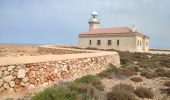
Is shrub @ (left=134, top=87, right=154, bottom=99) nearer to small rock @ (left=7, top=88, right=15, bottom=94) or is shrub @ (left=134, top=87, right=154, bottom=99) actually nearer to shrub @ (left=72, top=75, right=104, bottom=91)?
shrub @ (left=72, top=75, right=104, bottom=91)

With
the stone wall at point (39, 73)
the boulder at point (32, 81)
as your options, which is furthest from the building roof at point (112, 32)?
the boulder at point (32, 81)

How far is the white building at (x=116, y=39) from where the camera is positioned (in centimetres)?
3388

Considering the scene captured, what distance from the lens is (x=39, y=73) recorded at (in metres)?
8.90

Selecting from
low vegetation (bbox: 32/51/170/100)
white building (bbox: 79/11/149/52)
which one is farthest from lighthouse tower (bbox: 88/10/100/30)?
low vegetation (bbox: 32/51/170/100)

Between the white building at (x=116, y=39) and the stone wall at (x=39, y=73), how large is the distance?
22.0 m

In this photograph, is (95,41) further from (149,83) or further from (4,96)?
(4,96)

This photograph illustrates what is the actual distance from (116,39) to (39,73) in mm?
27363

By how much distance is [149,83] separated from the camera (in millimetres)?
11391

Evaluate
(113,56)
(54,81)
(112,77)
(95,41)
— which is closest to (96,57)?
(112,77)

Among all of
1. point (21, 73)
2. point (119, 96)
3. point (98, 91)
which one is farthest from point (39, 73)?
point (119, 96)

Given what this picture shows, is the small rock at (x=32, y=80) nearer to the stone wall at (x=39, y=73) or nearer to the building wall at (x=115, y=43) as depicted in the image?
the stone wall at (x=39, y=73)

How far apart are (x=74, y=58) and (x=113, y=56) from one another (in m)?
6.44

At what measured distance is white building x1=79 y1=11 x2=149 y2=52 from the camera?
111ft

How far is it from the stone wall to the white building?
22.0 meters
